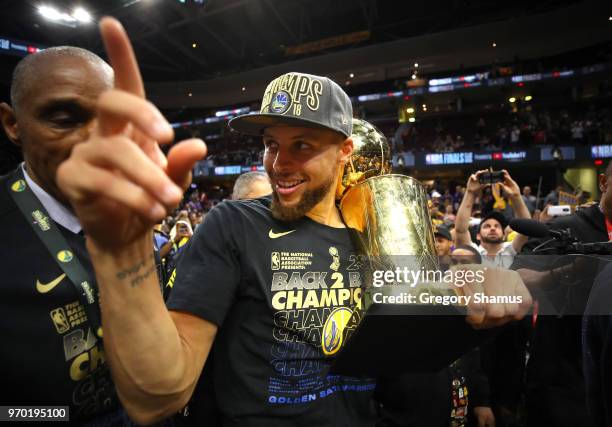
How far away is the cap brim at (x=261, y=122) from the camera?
1149mm

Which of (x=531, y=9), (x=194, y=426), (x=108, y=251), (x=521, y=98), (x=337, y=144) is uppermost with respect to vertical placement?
(x=531, y=9)

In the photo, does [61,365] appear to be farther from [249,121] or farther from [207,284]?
[249,121]

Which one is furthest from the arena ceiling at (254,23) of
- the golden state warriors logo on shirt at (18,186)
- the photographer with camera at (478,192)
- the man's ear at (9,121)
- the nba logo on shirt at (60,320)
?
the nba logo on shirt at (60,320)

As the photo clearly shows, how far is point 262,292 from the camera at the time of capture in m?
1.07

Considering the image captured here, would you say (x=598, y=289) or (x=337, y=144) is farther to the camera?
(x=337, y=144)

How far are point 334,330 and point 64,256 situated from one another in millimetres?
754

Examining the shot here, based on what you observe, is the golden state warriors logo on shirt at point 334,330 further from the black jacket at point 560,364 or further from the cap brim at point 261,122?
the black jacket at point 560,364

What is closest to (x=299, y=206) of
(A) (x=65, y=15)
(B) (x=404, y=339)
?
(B) (x=404, y=339)

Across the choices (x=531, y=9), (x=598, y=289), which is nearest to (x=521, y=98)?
(x=531, y=9)

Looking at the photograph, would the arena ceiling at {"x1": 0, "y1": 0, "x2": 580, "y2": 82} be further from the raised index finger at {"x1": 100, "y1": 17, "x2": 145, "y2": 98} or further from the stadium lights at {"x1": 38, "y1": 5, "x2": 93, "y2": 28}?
the raised index finger at {"x1": 100, "y1": 17, "x2": 145, "y2": 98}

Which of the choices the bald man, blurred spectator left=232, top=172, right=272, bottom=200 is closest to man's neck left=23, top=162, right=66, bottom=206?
the bald man

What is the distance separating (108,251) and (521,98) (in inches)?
953

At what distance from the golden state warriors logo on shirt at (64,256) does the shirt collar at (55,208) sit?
0.07 metres

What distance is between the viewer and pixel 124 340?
0.67 metres
